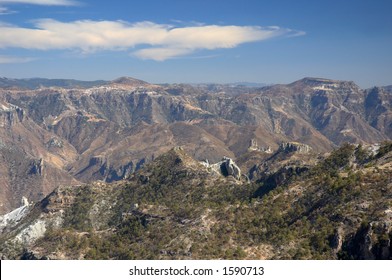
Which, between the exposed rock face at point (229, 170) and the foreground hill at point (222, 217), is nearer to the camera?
the foreground hill at point (222, 217)

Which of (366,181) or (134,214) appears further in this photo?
(134,214)

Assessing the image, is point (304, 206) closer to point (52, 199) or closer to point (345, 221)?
point (345, 221)

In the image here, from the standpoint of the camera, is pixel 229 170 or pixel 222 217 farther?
pixel 229 170

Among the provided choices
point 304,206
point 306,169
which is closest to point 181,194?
point 306,169

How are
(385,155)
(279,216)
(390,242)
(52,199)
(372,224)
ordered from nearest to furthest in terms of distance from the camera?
1. (390,242)
2. (372,224)
3. (279,216)
4. (385,155)
5. (52,199)

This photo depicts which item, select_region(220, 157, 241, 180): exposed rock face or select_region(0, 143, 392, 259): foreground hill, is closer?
select_region(0, 143, 392, 259): foreground hill

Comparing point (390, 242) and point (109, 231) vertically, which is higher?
point (390, 242)

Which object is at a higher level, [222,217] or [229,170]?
[222,217]

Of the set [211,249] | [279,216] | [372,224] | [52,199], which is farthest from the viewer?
[52,199]
